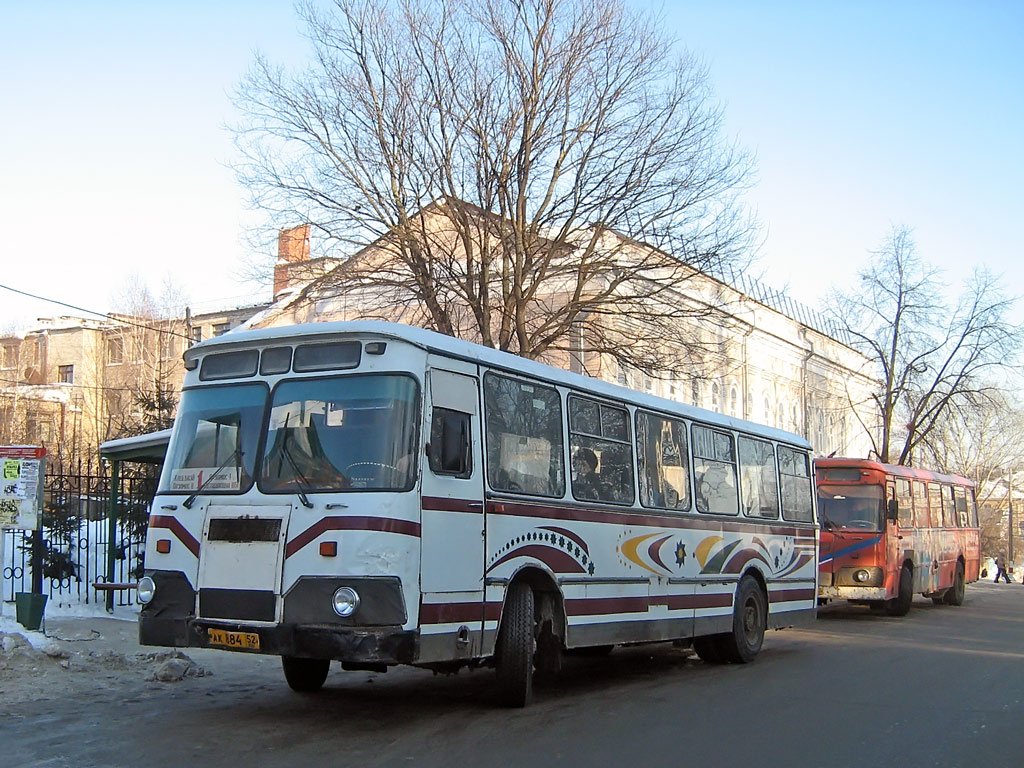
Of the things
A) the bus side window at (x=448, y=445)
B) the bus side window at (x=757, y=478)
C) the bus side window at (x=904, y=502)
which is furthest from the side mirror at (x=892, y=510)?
the bus side window at (x=448, y=445)

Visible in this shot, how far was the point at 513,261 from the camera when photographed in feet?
79.7

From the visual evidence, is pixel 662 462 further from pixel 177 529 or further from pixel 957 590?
pixel 957 590

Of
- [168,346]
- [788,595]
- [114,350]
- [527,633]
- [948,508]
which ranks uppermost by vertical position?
[114,350]

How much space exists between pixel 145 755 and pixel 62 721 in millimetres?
1498

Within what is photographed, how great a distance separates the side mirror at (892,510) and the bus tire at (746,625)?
735 cm

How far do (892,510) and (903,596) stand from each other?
200cm

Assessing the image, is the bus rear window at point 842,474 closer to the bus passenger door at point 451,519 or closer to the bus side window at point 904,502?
the bus side window at point 904,502

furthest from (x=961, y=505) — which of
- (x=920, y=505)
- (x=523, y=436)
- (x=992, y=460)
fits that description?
(x=992, y=460)

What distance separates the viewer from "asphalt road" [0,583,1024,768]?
7.63 metres

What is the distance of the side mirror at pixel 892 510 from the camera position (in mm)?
20828

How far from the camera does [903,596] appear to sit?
21.7 metres

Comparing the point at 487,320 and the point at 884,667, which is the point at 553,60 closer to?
the point at 487,320

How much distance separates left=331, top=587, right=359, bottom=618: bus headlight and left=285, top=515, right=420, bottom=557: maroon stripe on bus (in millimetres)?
435

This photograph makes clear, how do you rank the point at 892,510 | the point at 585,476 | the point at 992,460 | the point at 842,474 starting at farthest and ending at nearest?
1. the point at 992,460
2. the point at 842,474
3. the point at 892,510
4. the point at 585,476
